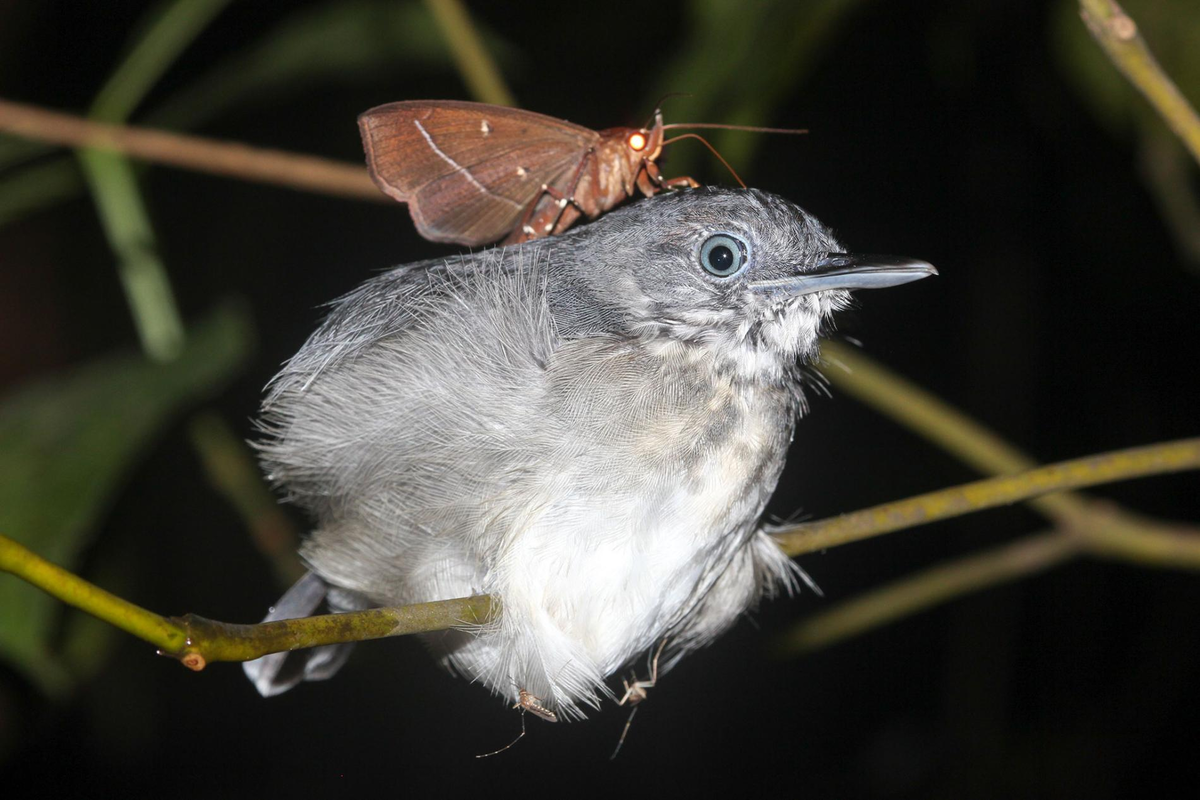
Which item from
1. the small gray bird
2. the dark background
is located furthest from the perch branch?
the dark background

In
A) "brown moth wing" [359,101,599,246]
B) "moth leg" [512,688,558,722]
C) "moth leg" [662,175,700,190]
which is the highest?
"moth leg" [662,175,700,190]

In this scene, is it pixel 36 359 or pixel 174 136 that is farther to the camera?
pixel 36 359

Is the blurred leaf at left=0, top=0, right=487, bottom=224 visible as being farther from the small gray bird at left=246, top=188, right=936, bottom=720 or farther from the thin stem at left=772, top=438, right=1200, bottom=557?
the thin stem at left=772, top=438, right=1200, bottom=557

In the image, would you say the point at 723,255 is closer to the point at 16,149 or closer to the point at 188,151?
the point at 188,151

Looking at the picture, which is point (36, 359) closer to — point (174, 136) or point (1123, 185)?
point (174, 136)

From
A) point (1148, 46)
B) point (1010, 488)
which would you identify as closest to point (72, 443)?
point (1010, 488)

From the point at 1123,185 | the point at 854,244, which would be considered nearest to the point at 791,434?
the point at 854,244
